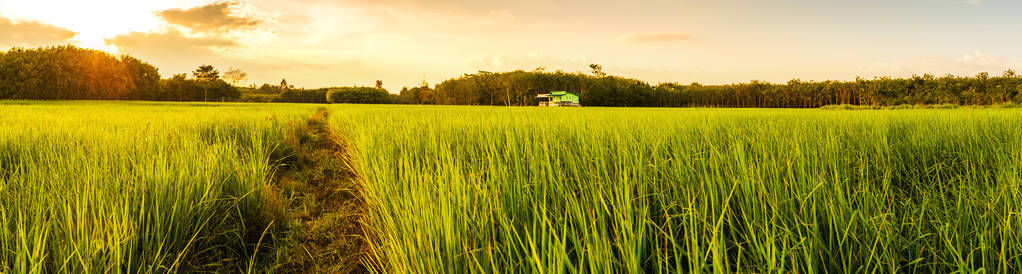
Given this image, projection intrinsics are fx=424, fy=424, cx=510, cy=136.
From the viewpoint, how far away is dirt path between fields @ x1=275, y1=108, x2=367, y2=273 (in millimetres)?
1746

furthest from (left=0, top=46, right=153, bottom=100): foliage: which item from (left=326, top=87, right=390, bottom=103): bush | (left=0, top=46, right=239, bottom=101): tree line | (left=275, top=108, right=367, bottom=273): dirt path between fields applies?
(left=275, top=108, right=367, bottom=273): dirt path between fields

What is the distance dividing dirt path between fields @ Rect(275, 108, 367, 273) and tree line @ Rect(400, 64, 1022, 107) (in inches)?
1015

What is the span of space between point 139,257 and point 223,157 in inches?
60.9

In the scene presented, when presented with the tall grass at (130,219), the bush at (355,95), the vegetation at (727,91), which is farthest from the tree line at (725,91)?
the tall grass at (130,219)

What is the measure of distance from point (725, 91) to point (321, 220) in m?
58.7

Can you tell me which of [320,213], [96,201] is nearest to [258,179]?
[320,213]

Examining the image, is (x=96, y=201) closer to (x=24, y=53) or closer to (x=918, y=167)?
(x=918, y=167)

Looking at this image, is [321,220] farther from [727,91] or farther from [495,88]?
[727,91]

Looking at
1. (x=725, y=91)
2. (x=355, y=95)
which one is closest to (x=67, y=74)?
(x=355, y=95)

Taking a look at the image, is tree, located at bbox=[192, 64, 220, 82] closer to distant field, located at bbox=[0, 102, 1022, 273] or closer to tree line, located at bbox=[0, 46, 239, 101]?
tree line, located at bbox=[0, 46, 239, 101]

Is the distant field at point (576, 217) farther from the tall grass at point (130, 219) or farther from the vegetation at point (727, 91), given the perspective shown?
the vegetation at point (727, 91)

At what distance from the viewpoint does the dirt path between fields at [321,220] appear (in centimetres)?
175

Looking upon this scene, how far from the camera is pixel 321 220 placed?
2301 mm

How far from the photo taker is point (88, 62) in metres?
42.9
